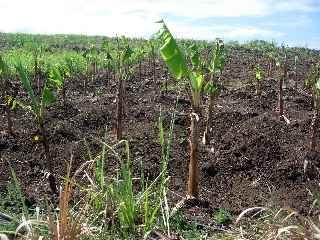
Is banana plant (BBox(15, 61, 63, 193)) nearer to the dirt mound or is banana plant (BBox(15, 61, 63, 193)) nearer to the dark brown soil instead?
the dark brown soil

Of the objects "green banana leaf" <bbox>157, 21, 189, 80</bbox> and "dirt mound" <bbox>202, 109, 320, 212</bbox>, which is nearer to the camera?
"green banana leaf" <bbox>157, 21, 189, 80</bbox>

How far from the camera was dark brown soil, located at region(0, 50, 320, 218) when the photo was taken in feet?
25.8

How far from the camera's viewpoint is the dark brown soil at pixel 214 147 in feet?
25.8

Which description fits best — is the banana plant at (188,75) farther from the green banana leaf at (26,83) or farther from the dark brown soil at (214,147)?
the green banana leaf at (26,83)

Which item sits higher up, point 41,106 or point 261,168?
point 41,106

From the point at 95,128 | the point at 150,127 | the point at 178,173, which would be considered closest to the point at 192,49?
the point at 150,127

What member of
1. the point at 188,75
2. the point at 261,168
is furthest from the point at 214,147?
the point at 188,75

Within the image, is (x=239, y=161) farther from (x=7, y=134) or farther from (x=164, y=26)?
(x=7, y=134)

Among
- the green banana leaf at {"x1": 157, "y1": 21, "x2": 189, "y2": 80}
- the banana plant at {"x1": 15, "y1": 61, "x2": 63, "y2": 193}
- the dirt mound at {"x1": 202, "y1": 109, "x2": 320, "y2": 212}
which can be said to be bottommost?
the dirt mound at {"x1": 202, "y1": 109, "x2": 320, "y2": 212}

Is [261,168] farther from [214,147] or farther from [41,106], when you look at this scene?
[41,106]

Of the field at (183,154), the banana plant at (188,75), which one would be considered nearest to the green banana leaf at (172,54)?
the banana plant at (188,75)

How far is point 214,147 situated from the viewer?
9883 millimetres

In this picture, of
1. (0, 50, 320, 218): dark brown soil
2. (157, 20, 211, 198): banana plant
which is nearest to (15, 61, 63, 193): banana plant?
(0, 50, 320, 218): dark brown soil

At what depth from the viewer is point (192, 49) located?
10977mm
